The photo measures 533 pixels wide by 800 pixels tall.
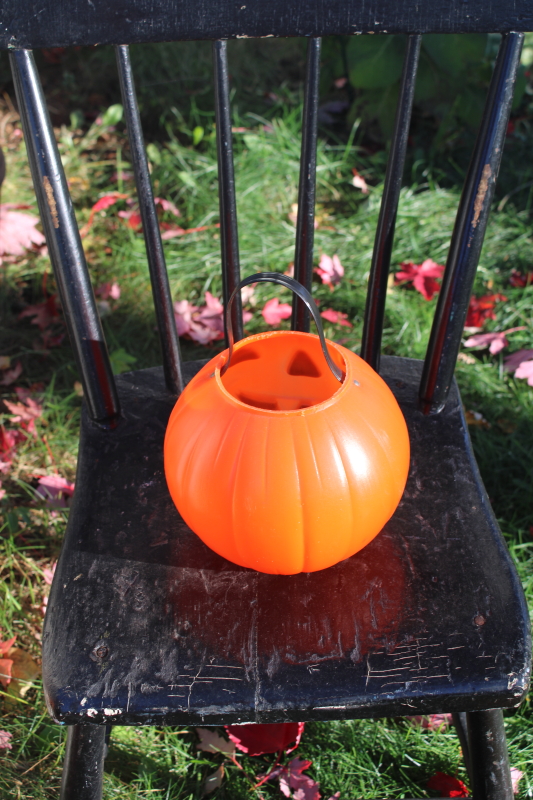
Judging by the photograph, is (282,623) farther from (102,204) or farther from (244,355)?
(102,204)

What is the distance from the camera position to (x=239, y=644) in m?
0.67

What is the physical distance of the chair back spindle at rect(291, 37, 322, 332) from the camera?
0.80 meters

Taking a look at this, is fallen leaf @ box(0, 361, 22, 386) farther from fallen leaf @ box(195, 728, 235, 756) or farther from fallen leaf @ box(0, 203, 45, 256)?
fallen leaf @ box(195, 728, 235, 756)

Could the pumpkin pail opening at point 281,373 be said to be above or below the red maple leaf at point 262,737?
above

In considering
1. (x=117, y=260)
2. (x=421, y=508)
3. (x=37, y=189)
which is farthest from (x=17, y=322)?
(x=421, y=508)

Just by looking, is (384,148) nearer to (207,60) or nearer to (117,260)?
(207,60)

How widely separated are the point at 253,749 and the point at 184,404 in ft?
2.26

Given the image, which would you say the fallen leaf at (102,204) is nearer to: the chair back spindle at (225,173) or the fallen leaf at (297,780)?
the chair back spindle at (225,173)

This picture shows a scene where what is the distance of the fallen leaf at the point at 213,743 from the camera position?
1126 millimetres

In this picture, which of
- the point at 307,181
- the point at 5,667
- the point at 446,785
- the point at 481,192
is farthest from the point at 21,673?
the point at 481,192

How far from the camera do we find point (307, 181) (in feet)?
2.79

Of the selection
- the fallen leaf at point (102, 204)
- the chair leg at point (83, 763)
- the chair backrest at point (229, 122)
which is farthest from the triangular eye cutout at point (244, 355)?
the fallen leaf at point (102, 204)

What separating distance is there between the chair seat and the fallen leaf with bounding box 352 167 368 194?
1433 millimetres

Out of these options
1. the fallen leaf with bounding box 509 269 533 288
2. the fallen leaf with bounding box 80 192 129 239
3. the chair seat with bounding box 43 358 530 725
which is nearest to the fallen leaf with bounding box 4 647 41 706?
the chair seat with bounding box 43 358 530 725
